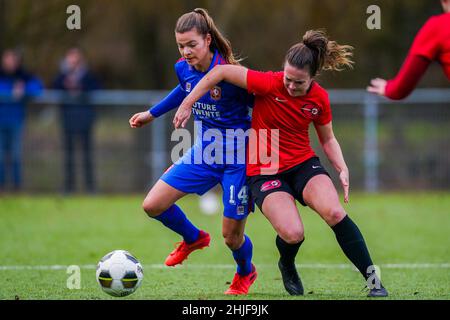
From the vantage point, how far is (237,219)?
20.6ft

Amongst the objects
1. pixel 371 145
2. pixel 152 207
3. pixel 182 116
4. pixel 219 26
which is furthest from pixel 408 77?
pixel 219 26

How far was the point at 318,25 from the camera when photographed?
57.3 ft

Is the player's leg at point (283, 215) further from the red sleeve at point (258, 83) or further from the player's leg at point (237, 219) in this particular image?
the red sleeve at point (258, 83)

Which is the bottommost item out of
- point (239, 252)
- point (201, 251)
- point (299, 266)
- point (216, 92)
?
point (201, 251)

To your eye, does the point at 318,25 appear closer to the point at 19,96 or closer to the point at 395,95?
the point at 19,96

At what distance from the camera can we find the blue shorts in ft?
20.6

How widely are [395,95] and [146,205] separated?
205 cm

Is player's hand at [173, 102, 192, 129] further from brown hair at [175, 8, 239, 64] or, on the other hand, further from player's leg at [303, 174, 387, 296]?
player's leg at [303, 174, 387, 296]

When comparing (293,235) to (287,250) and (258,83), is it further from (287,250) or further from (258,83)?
(258,83)

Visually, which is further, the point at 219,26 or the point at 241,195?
the point at 219,26

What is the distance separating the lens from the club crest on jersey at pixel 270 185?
6.04 m

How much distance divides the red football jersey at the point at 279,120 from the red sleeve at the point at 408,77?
77cm

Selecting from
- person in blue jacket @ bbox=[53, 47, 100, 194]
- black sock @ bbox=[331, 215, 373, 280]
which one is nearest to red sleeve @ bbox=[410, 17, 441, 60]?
black sock @ bbox=[331, 215, 373, 280]

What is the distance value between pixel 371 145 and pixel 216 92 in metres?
9.02
